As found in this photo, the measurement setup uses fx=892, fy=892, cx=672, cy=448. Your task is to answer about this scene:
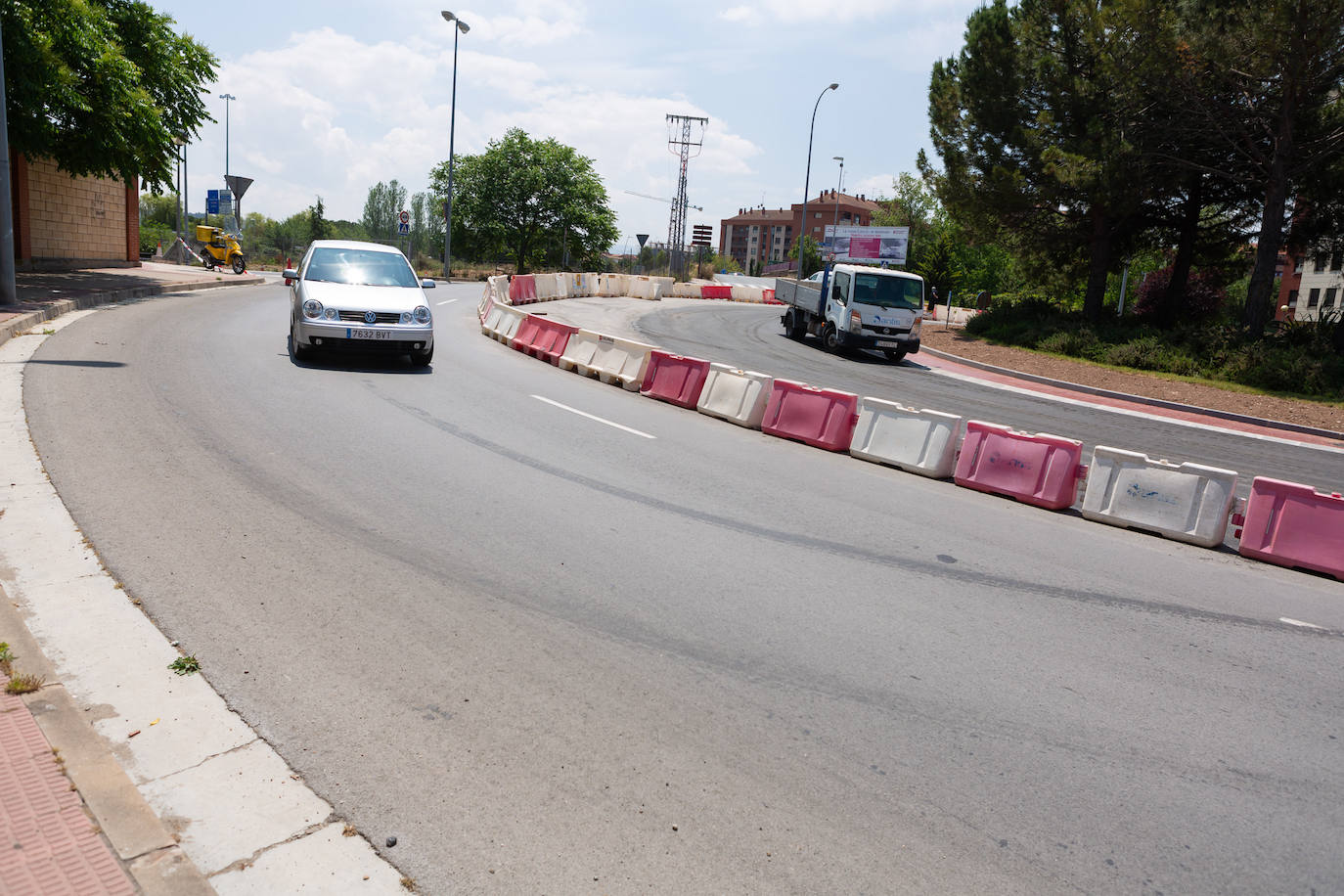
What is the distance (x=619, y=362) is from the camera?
47.5 ft

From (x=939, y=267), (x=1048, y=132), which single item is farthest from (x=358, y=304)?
(x=939, y=267)

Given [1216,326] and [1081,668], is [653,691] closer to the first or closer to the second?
[1081,668]

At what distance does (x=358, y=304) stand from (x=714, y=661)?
32.2ft

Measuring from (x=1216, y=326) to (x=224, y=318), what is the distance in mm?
23188

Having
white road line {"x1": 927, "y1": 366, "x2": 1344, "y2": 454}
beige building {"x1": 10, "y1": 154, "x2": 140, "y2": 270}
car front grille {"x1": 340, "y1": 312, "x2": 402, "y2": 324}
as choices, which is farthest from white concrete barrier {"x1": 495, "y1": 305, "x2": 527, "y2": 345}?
beige building {"x1": 10, "y1": 154, "x2": 140, "y2": 270}

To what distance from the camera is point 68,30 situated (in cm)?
2025

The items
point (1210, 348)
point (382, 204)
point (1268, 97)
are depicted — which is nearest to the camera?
point (1210, 348)

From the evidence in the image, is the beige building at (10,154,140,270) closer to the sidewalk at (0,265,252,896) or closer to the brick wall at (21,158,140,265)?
the brick wall at (21,158,140,265)

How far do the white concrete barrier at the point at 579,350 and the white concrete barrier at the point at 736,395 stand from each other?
10.4 ft

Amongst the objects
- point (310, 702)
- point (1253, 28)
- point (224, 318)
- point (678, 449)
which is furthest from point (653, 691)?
point (1253, 28)

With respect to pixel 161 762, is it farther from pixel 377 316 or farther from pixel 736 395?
pixel 377 316

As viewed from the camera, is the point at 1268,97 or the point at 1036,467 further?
the point at 1268,97

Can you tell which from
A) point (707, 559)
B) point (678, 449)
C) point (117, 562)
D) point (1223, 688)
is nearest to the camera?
point (1223, 688)

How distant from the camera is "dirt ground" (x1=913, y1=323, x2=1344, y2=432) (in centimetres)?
1730
